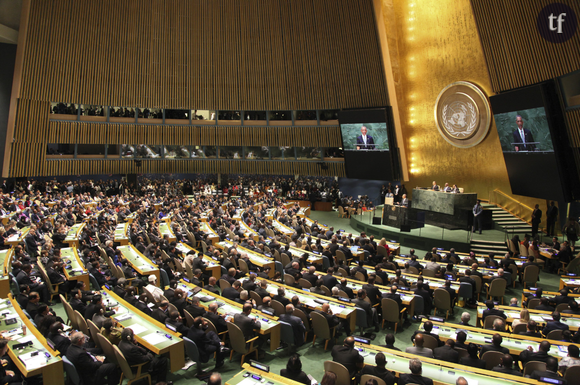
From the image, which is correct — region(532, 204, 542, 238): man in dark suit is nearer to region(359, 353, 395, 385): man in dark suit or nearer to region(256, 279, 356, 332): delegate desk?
region(256, 279, 356, 332): delegate desk

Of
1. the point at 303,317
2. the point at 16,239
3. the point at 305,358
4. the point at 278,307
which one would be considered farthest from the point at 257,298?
the point at 16,239

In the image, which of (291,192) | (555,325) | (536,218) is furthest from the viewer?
(291,192)

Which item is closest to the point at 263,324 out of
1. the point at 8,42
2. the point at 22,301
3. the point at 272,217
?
the point at 22,301

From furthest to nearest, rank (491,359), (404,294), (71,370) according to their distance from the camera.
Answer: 1. (404,294)
2. (491,359)
3. (71,370)

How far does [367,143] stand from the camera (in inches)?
852

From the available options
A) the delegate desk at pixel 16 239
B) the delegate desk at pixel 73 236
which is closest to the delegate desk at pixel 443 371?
the delegate desk at pixel 73 236

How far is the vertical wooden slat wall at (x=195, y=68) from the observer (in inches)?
908

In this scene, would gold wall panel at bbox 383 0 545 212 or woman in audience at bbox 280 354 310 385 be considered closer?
woman in audience at bbox 280 354 310 385

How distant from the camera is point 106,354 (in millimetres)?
5660

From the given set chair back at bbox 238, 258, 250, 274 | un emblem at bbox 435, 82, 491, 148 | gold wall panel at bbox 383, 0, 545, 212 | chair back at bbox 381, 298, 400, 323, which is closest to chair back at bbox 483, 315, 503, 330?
chair back at bbox 381, 298, 400, 323

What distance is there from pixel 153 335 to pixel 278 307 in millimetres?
2288

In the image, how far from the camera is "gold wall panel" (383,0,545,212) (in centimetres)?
1638

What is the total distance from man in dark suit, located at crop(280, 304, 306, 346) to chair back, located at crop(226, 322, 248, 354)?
2.78 ft

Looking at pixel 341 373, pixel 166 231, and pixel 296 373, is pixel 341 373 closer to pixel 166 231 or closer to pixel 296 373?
pixel 296 373
